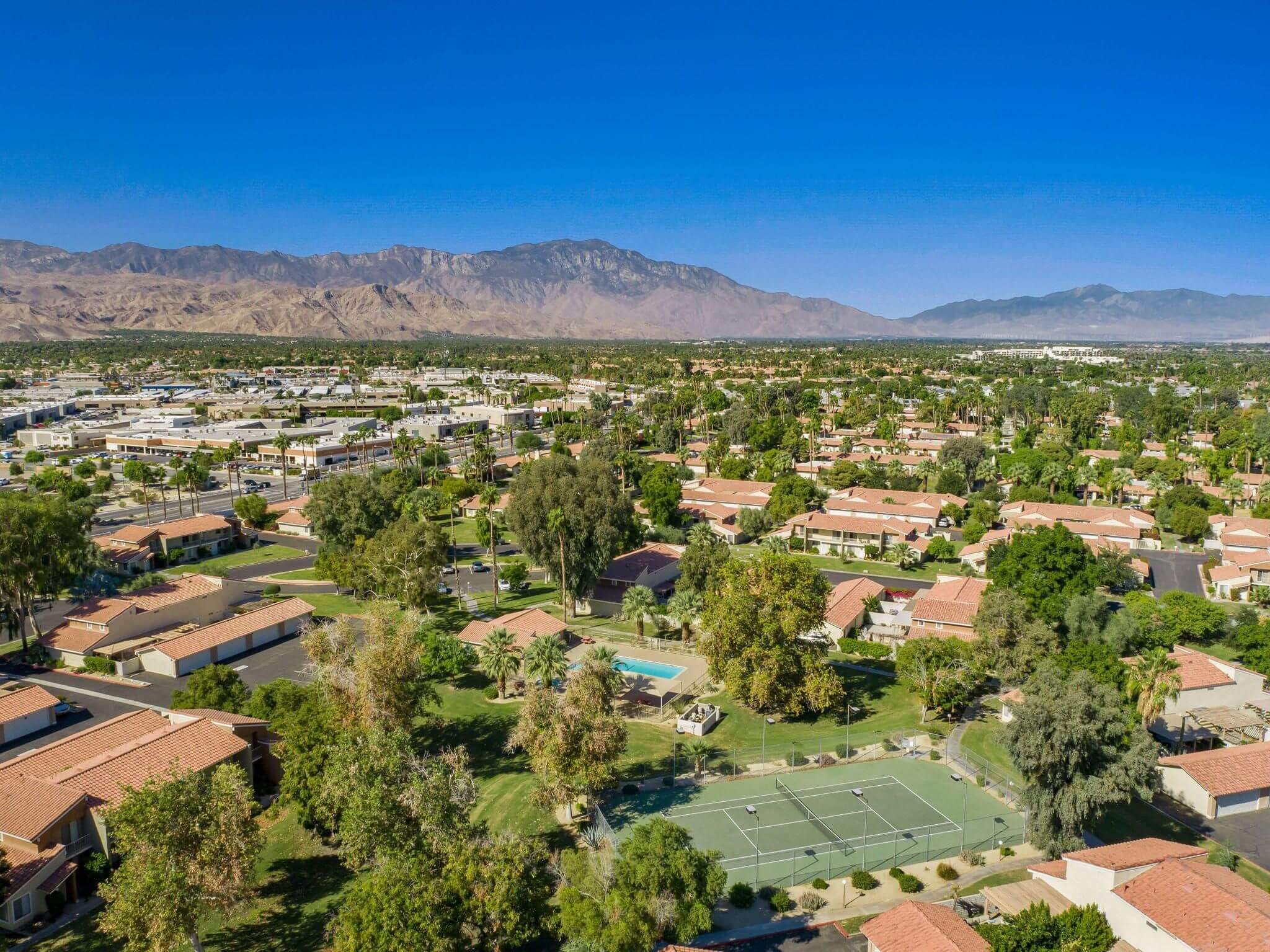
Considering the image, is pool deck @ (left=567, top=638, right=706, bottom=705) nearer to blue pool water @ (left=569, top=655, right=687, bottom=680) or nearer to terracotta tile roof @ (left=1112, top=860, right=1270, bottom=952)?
blue pool water @ (left=569, top=655, right=687, bottom=680)

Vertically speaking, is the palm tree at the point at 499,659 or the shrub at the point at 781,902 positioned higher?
the palm tree at the point at 499,659

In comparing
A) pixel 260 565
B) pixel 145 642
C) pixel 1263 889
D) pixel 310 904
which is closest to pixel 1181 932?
pixel 1263 889

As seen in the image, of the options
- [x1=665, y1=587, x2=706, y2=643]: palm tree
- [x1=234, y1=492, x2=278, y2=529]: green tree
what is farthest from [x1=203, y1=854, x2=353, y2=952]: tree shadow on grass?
[x1=234, y1=492, x2=278, y2=529]: green tree

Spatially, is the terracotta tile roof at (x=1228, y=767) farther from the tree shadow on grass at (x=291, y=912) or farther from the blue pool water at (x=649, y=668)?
the tree shadow on grass at (x=291, y=912)

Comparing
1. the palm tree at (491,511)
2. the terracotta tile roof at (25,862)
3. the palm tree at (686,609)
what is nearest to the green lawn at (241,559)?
the palm tree at (491,511)

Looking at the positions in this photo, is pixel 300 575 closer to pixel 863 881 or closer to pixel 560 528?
pixel 560 528
